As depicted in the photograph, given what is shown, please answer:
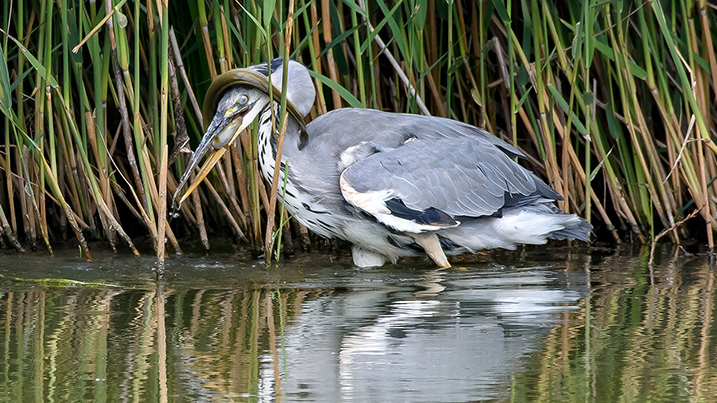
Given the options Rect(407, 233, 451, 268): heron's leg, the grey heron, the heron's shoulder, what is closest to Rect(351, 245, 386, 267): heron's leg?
the grey heron

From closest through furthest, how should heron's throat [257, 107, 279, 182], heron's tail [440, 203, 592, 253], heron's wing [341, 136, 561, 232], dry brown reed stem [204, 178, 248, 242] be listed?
heron's wing [341, 136, 561, 232]
heron's throat [257, 107, 279, 182]
heron's tail [440, 203, 592, 253]
dry brown reed stem [204, 178, 248, 242]

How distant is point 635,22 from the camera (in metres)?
4.05

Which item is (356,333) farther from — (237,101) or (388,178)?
(237,101)

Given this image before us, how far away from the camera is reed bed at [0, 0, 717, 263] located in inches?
140

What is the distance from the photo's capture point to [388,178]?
356 centimetres

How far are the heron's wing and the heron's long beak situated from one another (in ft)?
1.59

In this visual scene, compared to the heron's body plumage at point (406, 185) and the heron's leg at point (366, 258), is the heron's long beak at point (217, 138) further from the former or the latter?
the heron's leg at point (366, 258)

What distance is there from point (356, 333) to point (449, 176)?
61.5 inches

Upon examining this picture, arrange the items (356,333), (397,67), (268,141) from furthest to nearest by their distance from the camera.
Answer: (397,67) → (268,141) → (356,333)

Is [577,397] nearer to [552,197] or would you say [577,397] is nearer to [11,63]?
[552,197]

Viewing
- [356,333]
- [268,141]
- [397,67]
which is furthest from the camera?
[397,67]

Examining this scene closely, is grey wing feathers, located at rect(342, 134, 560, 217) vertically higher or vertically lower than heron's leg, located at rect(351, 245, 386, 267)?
higher

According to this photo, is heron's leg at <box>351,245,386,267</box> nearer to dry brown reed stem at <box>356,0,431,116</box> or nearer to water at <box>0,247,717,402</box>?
water at <box>0,247,717,402</box>

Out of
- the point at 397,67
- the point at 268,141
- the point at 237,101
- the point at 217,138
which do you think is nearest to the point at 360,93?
the point at 397,67
